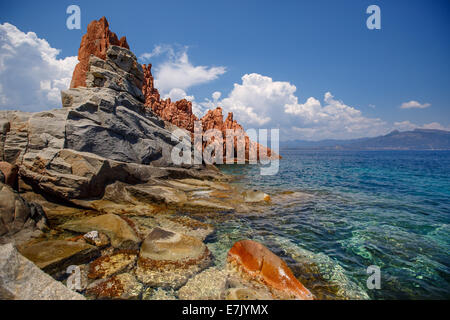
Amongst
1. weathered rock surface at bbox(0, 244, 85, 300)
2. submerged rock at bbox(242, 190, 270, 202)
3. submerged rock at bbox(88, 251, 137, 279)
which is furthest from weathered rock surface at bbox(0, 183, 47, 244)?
submerged rock at bbox(242, 190, 270, 202)

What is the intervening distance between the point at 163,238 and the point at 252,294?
4.52 metres

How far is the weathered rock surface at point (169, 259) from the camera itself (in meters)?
6.73

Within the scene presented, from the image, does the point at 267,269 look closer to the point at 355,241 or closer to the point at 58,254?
the point at 355,241

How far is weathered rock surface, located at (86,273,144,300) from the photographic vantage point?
5828 mm

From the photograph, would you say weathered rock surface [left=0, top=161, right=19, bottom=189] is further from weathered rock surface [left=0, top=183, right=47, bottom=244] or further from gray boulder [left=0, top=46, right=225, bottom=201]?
weathered rock surface [left=0, top=183, right=47, bottom=244]

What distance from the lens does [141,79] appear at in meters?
28.5

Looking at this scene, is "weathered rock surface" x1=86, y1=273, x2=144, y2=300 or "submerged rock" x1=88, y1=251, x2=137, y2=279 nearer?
"weathered rock surface" x1=86, y1=273, x2=144, y2=300

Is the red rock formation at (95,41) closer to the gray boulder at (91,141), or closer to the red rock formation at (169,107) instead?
the gray boulder at (91,141)

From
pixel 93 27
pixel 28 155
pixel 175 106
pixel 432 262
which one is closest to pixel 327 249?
pixel 432 262

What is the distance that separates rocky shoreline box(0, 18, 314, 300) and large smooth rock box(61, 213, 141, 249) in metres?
0.05

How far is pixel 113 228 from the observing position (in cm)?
935

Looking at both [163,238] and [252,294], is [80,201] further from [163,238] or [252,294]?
[252,294]

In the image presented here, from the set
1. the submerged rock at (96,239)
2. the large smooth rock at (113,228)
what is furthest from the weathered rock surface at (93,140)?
the submerged rock at (96,239)

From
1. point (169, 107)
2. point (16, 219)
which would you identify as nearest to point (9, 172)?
point (16, 219)
